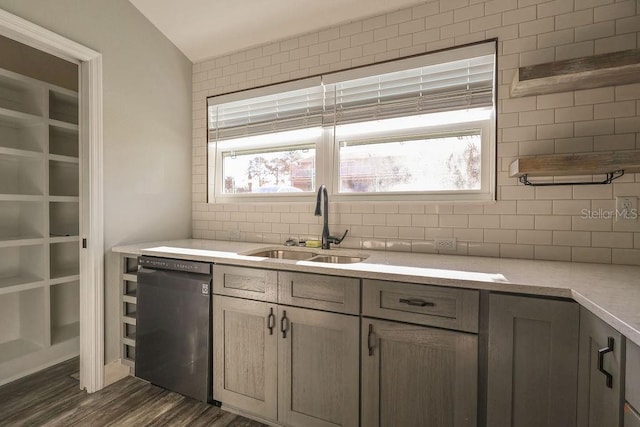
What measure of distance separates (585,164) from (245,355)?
195 cm

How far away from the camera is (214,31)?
8.17 ft

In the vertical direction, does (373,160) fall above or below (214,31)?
below

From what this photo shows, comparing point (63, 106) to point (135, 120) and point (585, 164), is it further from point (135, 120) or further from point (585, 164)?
point (585, 164)

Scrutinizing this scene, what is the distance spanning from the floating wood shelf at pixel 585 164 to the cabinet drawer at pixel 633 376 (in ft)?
2.82

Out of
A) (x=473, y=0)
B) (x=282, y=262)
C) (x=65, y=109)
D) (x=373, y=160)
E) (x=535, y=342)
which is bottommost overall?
(x=535, y=342)

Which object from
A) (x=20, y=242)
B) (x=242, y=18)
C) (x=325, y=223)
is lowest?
(x=20, y=242)

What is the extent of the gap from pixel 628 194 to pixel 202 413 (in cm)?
261

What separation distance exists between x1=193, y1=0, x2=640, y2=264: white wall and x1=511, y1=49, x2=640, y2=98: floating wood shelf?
114 millimetres

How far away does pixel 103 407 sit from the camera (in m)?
1.93

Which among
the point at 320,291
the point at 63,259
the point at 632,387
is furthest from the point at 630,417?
the point at 63,259


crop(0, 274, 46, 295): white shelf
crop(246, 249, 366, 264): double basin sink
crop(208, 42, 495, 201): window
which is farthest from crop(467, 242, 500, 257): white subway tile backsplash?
crop(0, 274, 46, 295): white shelf

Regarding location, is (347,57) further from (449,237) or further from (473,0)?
(449,237)

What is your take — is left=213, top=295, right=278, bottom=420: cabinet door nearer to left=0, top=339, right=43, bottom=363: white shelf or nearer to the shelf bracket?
the shelf bracket

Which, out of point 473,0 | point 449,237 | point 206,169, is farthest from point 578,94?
point 206,169
